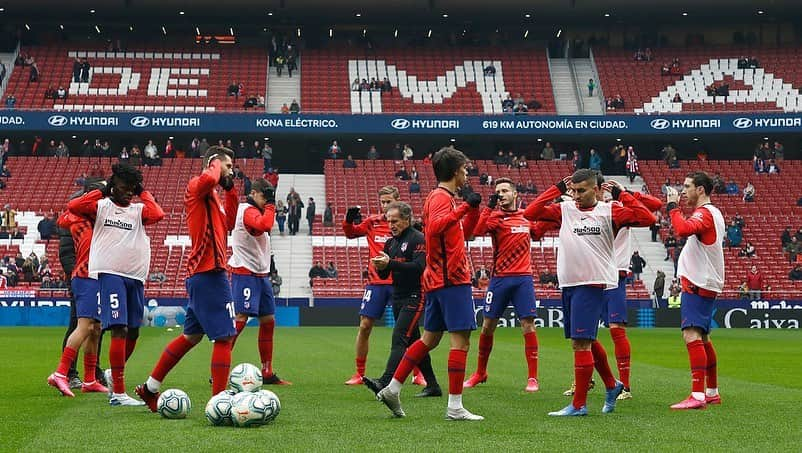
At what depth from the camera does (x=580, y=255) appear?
976 centimetres

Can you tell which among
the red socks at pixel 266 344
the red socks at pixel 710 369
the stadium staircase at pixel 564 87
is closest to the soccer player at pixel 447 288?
the red socks at pixel 710 369

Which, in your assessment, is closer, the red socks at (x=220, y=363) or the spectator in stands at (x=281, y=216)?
the red socks at (x=220, y=363)

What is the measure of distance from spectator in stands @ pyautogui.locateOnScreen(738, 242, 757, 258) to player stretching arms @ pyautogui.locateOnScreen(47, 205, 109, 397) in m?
35.9

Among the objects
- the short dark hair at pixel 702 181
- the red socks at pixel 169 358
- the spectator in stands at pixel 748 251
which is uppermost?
the spectator in stands at pixel 748 251

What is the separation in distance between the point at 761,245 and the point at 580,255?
121ft

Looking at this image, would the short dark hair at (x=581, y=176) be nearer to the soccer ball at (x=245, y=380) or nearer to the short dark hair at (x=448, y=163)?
the short dark hair at (x=448, y=163)

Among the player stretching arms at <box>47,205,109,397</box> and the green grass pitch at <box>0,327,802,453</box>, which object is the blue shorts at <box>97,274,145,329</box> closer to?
the player stretching arms at <box>47,205,109,397</box>

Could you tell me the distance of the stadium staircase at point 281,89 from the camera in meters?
52.3

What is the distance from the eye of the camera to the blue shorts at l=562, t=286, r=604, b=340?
9.57 metres

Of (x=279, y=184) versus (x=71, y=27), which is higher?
(x=71, y=27)

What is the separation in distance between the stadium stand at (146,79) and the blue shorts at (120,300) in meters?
40.9

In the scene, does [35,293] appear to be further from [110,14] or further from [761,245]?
[761,245]

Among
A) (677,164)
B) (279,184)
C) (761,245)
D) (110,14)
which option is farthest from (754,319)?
(110,14)

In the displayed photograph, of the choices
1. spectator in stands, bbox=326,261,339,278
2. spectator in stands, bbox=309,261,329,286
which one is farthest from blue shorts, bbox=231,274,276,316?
spectator in stands, bbox=326,261,339,278
